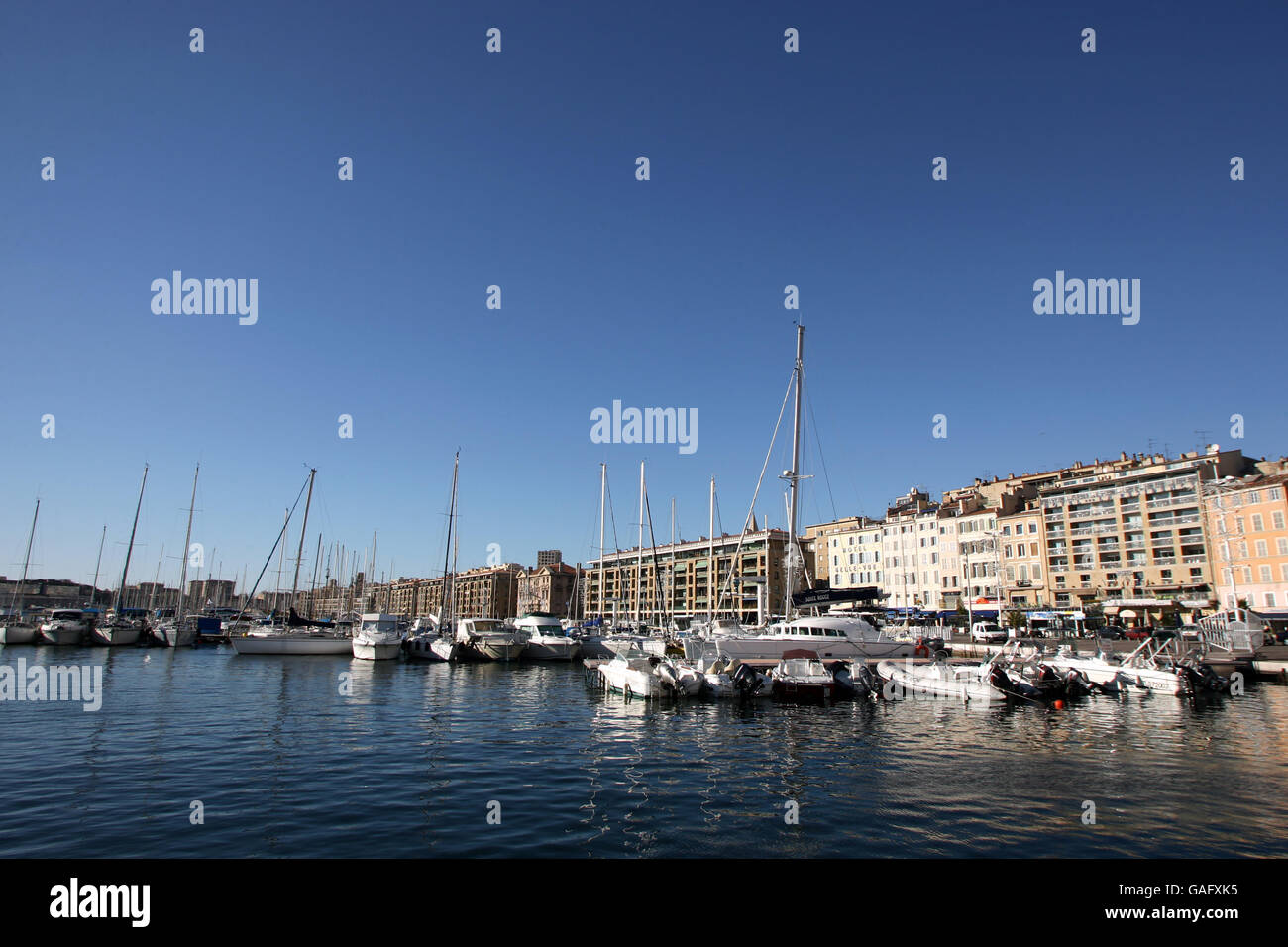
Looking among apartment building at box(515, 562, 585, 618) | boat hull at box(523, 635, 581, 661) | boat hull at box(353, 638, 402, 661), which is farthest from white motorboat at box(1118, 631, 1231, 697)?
apartment building at box(515, 562, 585, 618)

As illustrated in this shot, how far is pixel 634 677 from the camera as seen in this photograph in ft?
114

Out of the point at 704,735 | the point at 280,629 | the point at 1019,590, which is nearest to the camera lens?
the point at 704,735

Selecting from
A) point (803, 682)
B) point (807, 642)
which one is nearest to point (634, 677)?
point (803, 682)

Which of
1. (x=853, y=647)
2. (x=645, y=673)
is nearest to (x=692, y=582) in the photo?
(x=853, y=647)

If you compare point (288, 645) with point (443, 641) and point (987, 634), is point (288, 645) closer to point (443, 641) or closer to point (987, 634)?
point (443, 641)

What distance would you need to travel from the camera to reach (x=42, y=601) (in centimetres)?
19600

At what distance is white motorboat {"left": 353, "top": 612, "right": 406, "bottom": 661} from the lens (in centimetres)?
5759

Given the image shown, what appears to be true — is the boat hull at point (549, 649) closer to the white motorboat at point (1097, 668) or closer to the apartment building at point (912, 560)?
the white motorboat at point (1097, 668)

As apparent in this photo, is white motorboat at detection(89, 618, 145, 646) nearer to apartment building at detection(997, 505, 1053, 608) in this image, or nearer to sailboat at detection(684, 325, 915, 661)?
sailboat at detection(684, 325, 915, 661)
